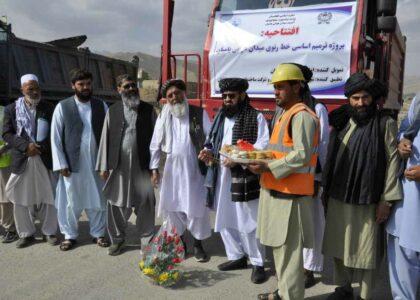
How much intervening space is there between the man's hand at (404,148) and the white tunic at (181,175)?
1.83 meters

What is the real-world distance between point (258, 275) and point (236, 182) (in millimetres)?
821

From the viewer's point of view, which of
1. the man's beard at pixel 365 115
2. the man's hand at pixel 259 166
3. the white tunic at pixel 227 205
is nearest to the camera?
the man's hand at pixel 259 166

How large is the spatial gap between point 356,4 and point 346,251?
3140mm

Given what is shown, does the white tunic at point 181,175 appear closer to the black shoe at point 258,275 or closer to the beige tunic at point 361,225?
the black shoe at point 258,275

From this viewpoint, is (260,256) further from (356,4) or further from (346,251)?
(356,4)

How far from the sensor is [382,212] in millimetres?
2791

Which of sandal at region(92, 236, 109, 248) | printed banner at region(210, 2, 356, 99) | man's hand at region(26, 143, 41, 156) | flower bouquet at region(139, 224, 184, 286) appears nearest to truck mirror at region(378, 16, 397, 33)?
printed banner at region(210, 2, 356, 99)

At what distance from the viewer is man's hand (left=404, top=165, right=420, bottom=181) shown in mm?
2605

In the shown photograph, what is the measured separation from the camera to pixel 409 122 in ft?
9.08

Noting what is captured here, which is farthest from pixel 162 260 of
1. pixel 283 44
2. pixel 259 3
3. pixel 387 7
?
pixel 259 3

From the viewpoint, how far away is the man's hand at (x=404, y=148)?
2663 millimetres

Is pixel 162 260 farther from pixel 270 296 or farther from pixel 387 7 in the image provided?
pixel 387 7

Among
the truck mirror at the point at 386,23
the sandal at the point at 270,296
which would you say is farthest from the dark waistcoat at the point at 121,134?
the truck mirror at the point at 386,23

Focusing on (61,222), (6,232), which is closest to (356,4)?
(61,222)
